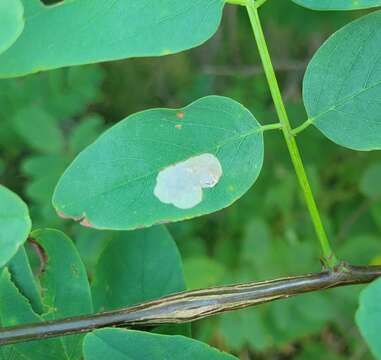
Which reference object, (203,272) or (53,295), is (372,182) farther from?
(53,295)

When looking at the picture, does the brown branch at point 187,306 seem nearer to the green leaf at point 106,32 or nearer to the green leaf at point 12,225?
the green leaf at point 12,225

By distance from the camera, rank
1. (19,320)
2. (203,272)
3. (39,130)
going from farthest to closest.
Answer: (39,130), (203,272), (19,320)

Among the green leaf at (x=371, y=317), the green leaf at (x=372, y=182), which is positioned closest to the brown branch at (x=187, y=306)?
the green leaf at (x=371, y=317)

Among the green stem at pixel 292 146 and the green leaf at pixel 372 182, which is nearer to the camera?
the green stem at pixel 292 146

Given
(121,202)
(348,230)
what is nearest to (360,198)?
A: (348,230)

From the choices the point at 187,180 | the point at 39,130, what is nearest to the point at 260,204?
the point at 39,130

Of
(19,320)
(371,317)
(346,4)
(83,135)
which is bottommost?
(371,317)

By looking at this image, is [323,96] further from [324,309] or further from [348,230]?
[348,230]
